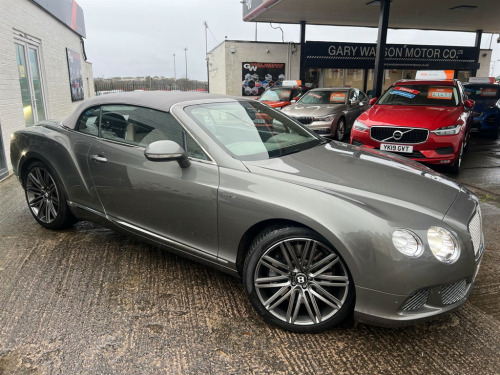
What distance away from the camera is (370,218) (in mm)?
2113

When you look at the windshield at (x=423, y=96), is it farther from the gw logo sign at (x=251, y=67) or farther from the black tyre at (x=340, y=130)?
the gw logo sign at (x=251, y=67)

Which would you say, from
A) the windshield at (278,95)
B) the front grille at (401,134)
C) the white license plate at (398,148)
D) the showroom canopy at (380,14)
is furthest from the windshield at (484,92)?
the white license plate at (398,148)

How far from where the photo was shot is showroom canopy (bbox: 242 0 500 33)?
14.2m

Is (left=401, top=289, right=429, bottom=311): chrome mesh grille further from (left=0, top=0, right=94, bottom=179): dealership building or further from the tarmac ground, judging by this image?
(left=0, top=0, right=94, bottom=179): dealership building

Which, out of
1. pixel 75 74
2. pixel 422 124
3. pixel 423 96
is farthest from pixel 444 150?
pixel 75 74

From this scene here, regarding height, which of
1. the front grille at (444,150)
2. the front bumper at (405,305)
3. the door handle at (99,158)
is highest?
the door handle at (99,158)

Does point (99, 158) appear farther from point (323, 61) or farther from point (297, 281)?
point (323, 61)

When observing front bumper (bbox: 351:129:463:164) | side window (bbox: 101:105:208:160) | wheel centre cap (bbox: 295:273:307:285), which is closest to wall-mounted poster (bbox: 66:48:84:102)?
side window (bbox: 101:105:208:160)

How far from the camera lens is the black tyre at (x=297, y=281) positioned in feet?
7.42

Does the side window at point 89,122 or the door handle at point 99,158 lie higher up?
the side window at point 89,122

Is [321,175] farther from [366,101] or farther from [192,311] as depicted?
[366,101]

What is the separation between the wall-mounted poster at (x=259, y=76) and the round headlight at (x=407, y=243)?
2014 centimetres

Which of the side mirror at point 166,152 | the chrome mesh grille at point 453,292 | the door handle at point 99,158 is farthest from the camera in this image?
the door handle at point 99,158

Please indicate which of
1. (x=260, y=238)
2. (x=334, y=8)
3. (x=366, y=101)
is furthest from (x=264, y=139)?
(x=334, y=8)
